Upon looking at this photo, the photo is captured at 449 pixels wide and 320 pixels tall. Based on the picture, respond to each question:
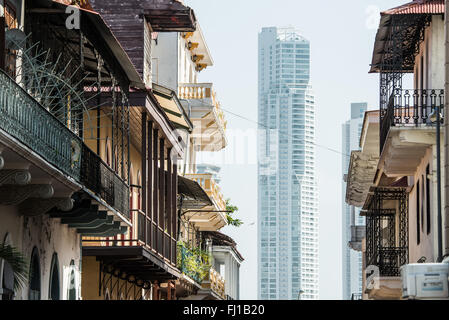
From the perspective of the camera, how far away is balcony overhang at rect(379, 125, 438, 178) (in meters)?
24.8

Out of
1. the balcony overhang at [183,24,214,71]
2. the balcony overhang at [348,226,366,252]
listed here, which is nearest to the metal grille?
the balcony overhang at [183,24,214,71]

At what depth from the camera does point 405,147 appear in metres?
25.8

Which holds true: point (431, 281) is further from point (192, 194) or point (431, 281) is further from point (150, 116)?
point (192, 194)

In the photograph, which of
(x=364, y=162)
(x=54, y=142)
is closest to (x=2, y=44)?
(x=54, y=142)

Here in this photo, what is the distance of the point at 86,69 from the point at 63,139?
6054 mm

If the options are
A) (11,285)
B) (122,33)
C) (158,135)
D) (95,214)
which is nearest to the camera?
(11,285)

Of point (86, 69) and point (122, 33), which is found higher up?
point (122, 33)

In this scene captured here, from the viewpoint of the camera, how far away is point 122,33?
34.8m

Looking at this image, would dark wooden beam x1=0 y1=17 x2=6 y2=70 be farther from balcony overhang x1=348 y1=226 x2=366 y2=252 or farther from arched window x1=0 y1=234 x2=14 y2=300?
balcony overhang x1=348 y1=226 x2=366 y2=252

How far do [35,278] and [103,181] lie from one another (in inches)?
96.9

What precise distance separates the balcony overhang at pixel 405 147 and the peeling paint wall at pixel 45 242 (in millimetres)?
6521

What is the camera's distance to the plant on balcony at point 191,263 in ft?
113
